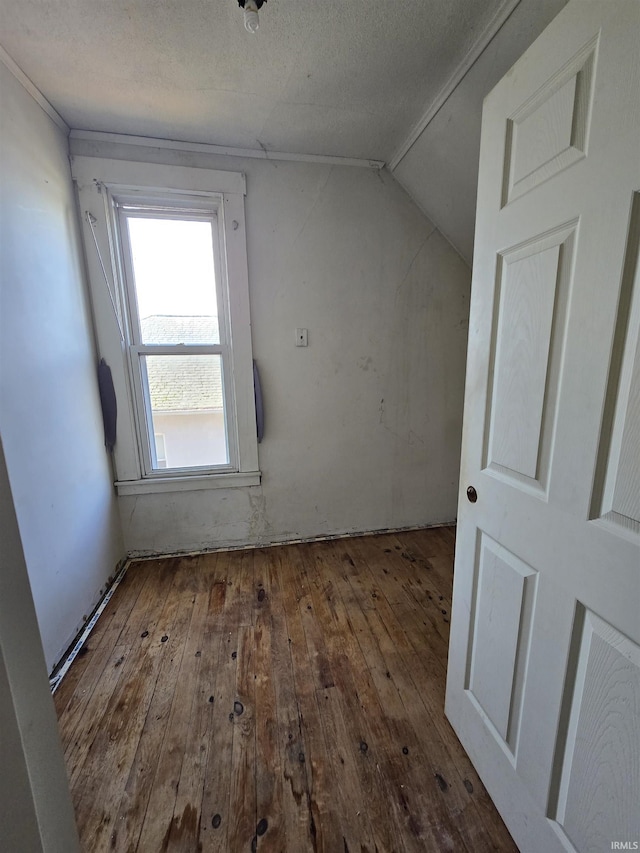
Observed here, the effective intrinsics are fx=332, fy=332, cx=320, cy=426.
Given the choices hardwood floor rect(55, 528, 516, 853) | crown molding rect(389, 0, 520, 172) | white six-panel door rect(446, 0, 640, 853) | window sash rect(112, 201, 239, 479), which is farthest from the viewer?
window sash rect(112, 201, 239, 479)

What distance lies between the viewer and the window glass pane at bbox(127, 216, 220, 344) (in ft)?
6.55

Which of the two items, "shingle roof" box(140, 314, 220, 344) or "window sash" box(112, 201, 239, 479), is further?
"shingle roof" box(140, 314, 220, 344)

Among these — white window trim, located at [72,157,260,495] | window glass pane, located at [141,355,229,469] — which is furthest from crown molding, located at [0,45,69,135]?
window glass pane, located at [141,355,229,469]

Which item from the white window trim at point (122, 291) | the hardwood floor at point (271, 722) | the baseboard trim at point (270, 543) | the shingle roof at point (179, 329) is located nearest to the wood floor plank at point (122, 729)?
the hardwood floor at point (271, 722)

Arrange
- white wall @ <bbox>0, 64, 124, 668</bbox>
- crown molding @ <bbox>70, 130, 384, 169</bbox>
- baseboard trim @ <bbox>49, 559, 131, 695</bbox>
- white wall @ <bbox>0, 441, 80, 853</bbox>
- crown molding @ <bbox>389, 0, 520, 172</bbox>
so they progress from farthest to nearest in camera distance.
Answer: crown molding @ <bbox>70, 130, 384, 169</bbox>, baseboard trim @ <bbox>49, 559, 131, 695</bbox>, white wall @ <bbox>0, 64, 124, 668</bbox>, crown molding @ <bbox>389, 0, 520, 172</bbox>, white wall @ <bbox>0, 441, 80, 853</bbox>

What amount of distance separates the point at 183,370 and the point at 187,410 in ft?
0.85

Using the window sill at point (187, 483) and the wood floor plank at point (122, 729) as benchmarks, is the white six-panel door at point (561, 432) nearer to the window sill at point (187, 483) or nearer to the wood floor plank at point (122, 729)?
the wood floor plank at point (122, 729)

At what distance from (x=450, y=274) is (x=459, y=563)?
1957 mm

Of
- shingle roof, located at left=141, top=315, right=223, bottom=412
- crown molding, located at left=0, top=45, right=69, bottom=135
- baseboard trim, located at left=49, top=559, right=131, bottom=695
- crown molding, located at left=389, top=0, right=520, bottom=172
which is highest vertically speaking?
crown molding, located at left=0, top=45, right=69, bottom=135

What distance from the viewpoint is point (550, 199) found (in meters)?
0.73

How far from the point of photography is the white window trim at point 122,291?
Result: 5.99 feet

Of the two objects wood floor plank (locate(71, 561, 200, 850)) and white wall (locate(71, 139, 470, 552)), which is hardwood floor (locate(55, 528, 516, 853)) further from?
white wall (locate(71, 139, 470, 552))

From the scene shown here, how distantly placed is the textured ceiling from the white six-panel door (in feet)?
2.24

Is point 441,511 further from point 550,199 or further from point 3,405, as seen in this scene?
point 3,405
